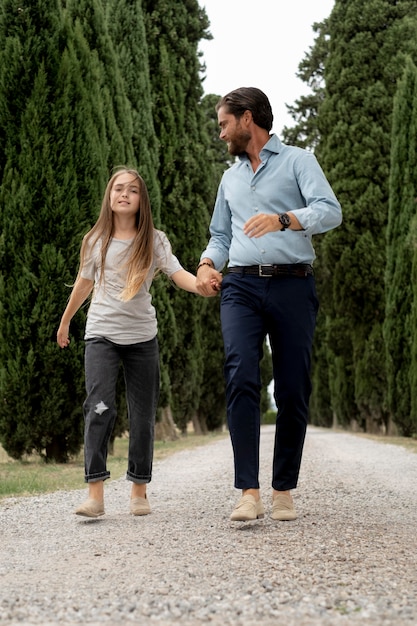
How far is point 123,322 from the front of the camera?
16.3 feet

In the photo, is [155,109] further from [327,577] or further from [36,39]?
[327,577]

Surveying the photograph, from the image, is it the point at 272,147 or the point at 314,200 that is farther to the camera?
the point at 272,147

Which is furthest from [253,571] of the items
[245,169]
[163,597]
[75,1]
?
[75,1]

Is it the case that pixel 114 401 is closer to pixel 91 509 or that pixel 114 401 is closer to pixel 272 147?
pixel 91 509

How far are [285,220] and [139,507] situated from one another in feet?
6.39

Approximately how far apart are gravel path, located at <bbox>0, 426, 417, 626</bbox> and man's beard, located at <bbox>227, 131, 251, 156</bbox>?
2060 mm

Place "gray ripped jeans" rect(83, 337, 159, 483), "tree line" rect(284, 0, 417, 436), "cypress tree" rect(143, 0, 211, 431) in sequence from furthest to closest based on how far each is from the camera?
"tree line" rect(284, 0, 417, 436)
"cypress tree" rect(143, 0, 211, 431)
"gray ripped jeans" rect(83, 337, 159, 483)

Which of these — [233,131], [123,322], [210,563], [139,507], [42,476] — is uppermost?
[233,131]

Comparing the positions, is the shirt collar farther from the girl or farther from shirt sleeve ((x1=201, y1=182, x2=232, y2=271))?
the girl

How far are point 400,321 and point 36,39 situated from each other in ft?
37.6

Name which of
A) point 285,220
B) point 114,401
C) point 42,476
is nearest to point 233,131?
point 285,220

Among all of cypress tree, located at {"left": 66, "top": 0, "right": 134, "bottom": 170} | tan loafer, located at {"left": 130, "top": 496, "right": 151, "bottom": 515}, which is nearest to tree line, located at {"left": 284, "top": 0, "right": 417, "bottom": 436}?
cypress tree, located at {"left": 66, "top": 0, "right": 134, "bottom": 170}

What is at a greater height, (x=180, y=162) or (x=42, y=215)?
(x=180, y=162)

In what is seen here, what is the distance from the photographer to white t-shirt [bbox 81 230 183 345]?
16.3 feet
